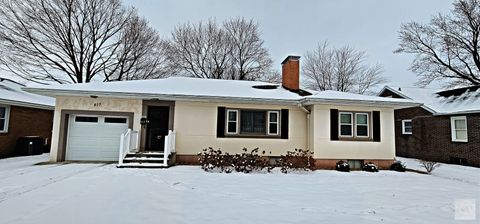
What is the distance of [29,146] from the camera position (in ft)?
43.4

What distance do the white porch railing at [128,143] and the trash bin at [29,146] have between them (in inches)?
279

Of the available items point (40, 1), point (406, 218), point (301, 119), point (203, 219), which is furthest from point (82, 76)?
point (406, 218)

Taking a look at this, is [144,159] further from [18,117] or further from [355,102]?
[355,102]

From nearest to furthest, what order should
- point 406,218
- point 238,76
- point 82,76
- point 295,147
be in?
point 406,218
point 295,147
point 82,76
point 238,76

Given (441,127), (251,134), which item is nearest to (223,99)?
(251,134)

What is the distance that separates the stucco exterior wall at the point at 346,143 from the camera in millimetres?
10539

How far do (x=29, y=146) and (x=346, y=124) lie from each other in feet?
52.2

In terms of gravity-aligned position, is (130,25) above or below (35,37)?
above

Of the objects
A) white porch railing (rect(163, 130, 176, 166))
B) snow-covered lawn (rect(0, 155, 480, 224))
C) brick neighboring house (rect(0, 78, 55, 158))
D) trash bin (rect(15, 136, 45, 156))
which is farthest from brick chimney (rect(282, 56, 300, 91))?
trash bin (rect(15, 136, 45, 156))

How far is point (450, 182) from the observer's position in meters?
8.24

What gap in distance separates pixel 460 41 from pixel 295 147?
1742cm

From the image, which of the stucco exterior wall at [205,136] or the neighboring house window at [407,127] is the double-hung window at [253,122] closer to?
the stucco exterior wall at [205,136]

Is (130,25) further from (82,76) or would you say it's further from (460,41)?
(460,41)

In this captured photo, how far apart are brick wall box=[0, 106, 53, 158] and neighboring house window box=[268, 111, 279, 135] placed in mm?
12718
